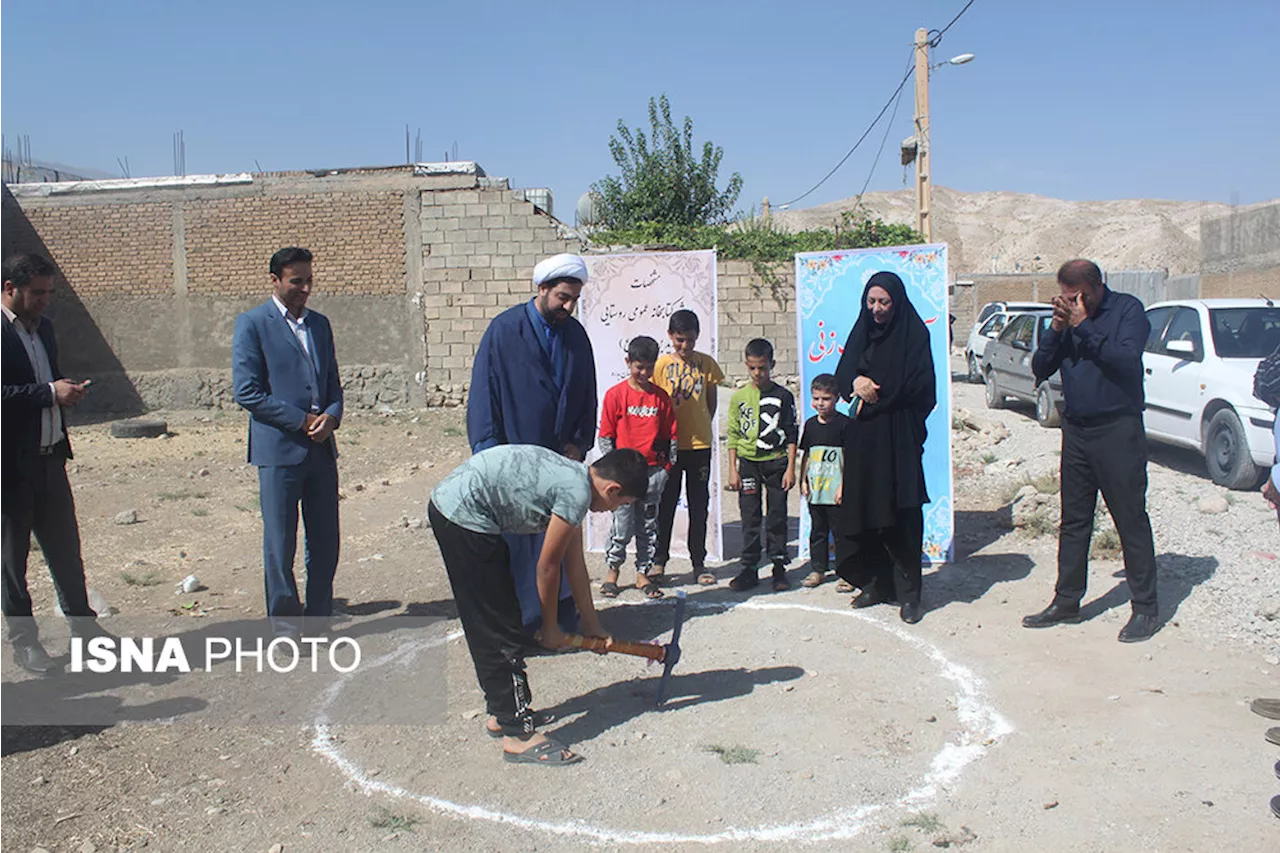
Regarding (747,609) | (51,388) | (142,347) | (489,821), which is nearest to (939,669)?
(747,609)

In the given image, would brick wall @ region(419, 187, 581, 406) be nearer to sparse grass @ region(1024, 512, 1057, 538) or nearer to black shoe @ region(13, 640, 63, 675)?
sparse grass @ region(1024, 512, 1057, 538)

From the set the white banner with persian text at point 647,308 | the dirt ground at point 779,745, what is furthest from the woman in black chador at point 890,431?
A: the white banner with persian text at point 647,308

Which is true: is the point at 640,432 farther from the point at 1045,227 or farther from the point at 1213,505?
the point at 1045,227

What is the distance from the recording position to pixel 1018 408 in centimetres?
1494

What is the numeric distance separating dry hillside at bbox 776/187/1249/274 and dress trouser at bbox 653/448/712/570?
111 ft

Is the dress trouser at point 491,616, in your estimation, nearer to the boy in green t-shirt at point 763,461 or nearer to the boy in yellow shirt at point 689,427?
the boy in yellow shirt at point 689,427

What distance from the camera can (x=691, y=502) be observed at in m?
6.24

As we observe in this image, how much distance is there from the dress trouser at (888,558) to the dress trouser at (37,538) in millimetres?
3993

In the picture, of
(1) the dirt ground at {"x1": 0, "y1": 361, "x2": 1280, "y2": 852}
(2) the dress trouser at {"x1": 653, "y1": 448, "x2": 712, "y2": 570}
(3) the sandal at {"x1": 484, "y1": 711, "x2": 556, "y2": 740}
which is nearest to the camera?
(1) the dirt ground at {"x1": 0, "y1": 361, "x2": 1280, "y2": 852}

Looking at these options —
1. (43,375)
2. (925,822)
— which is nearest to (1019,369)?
(925,822)

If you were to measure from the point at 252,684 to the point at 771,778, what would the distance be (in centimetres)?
246

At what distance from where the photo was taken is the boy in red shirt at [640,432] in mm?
5727

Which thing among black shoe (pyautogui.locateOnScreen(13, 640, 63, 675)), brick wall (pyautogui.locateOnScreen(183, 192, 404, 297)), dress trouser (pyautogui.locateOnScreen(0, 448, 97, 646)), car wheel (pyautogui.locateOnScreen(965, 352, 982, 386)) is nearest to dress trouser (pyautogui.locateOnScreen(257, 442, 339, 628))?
dress trouser (pyautogui.locateOnScreen(0, 448, 97, 646))

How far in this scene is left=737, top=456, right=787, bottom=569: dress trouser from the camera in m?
6.05
